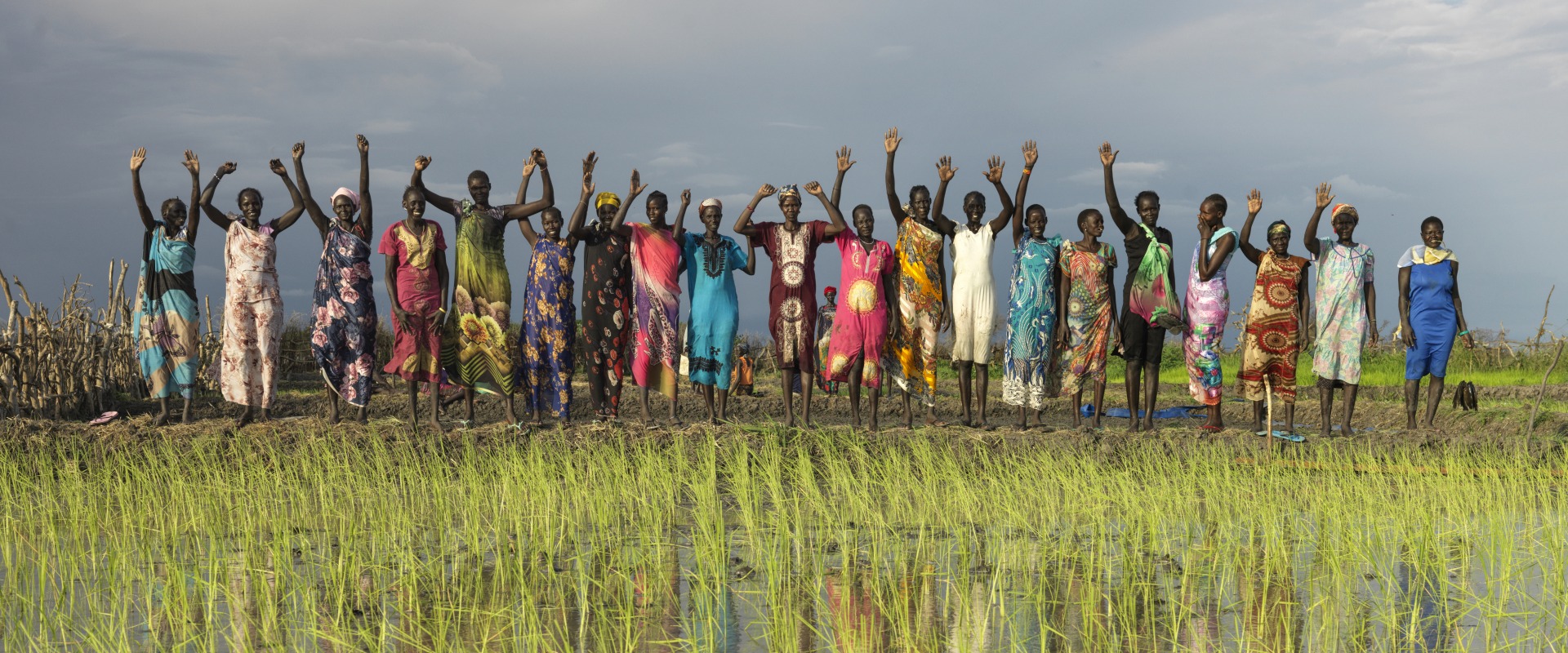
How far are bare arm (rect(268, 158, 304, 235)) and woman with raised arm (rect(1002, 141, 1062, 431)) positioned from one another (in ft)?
18.9

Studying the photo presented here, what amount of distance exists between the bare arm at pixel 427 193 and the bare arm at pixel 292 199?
97 centimetres

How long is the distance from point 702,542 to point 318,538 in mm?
2214

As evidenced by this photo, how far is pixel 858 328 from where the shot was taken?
32.3 ft

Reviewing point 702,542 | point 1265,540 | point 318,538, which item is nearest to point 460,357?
point 318,538

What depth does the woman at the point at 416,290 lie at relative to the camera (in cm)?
927

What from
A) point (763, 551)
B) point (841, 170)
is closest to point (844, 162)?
point (841, 170)

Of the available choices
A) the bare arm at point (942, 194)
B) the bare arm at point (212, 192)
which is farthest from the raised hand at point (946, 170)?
the bare arm at point (212, 192)

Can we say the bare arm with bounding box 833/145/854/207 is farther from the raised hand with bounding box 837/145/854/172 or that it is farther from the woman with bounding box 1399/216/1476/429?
the woman with bounding box 1399/216/1476/429

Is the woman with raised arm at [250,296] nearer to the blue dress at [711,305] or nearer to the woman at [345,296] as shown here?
the woman at [345,296]

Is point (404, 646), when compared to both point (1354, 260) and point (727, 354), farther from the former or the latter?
point (1354, 260)

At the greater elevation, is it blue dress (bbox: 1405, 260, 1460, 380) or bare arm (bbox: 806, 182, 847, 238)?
bare arm (bbox: 806, 182, 847, 238)

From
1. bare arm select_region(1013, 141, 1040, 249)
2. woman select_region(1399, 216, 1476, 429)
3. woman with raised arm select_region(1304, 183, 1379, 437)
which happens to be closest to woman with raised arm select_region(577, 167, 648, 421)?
bare arm select_region(1013, 141, 1040, 249)

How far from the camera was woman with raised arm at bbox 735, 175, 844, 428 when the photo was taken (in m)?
9.62

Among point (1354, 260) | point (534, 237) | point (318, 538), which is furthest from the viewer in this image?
point (1354, 260)
